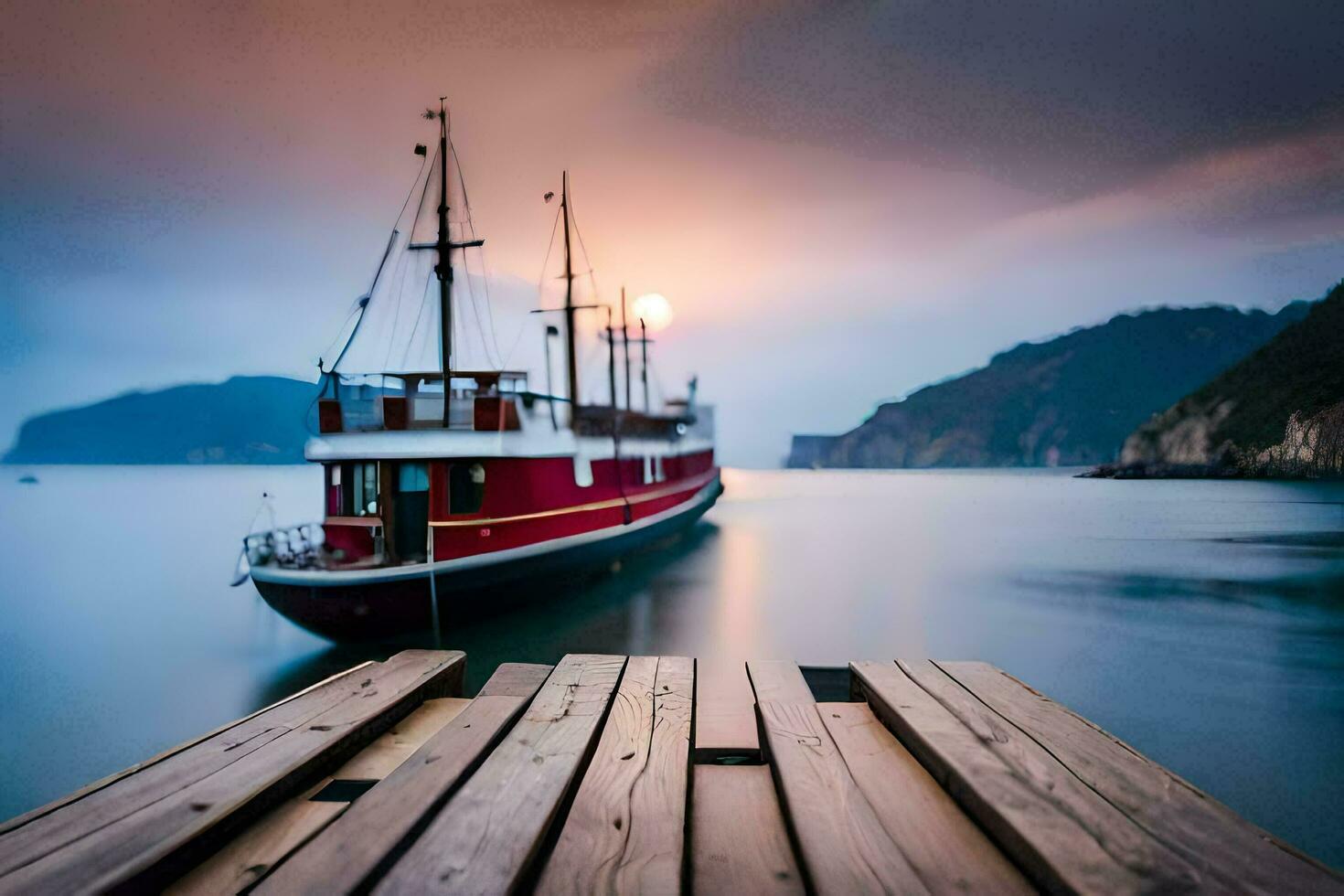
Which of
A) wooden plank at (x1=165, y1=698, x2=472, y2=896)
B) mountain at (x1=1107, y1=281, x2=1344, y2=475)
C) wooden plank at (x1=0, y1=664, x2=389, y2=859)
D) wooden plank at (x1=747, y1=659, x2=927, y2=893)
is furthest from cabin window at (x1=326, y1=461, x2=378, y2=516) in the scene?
mountain at (x1=1107, y1=281, x2=1344, y2=475)

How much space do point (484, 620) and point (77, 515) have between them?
181 ft

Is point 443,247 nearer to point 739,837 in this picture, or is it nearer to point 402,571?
point 402,571

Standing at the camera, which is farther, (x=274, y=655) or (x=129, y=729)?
(x=274, y=655)

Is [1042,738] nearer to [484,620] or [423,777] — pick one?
[423,777]

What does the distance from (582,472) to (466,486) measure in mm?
3357

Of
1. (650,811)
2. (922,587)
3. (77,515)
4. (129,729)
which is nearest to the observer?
(650,811)

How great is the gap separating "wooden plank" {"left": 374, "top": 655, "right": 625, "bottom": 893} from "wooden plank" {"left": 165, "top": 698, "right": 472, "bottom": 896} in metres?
0.38

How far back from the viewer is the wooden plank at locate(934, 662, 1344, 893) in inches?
49.3

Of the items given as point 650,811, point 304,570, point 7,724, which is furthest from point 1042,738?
point 7,724

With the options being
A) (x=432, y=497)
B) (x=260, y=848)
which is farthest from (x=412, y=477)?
(x=260, y=848)

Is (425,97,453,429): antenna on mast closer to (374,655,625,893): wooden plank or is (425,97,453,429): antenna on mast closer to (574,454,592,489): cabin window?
(574,454,592,489): cabin window

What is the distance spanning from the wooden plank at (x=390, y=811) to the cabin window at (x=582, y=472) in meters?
11.7

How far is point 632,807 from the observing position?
5.14ft

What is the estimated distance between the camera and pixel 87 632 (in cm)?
1465
